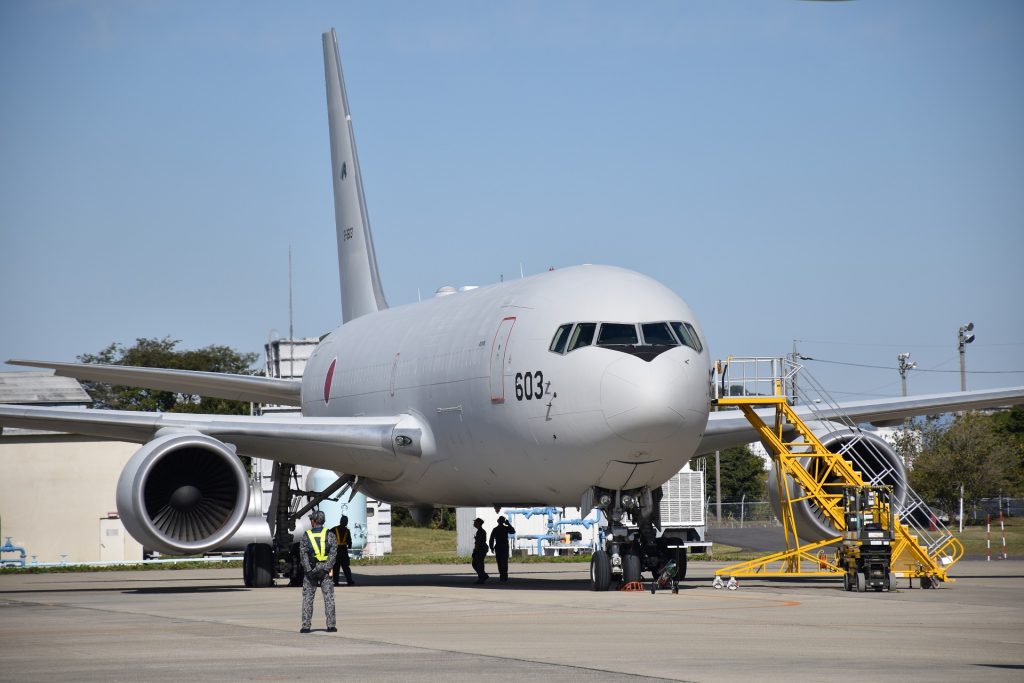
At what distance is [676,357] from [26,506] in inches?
1202

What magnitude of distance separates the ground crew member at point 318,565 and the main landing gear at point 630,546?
18.0 feet

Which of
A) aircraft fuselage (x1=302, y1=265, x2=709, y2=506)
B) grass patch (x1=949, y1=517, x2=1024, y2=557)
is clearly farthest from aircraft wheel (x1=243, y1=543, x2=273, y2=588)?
grass patch (x1=949, y1=517, x2=1024, y2=557)

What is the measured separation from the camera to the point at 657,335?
19844 mm

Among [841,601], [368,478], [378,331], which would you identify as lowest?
[841,601]

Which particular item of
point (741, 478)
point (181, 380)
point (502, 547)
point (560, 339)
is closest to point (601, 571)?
point (560, 339)

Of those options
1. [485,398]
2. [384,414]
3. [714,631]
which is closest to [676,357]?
[485,398]

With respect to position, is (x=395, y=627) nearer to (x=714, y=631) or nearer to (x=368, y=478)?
(x=714, y=631)

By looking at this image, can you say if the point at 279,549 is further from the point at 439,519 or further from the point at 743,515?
the point at 743,515

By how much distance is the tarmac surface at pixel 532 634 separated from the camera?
11188mm

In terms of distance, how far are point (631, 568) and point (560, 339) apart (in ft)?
10.9

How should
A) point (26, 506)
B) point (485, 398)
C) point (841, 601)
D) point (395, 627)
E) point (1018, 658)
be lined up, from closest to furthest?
point (1018, 658)
point (395, 627)
point (841, 601)
point (485, 398)
point (26, 506)

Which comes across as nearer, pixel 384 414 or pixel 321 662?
pixel 321 662

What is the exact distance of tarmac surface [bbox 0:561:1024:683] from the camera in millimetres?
11188

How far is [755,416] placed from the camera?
23.4 meters
